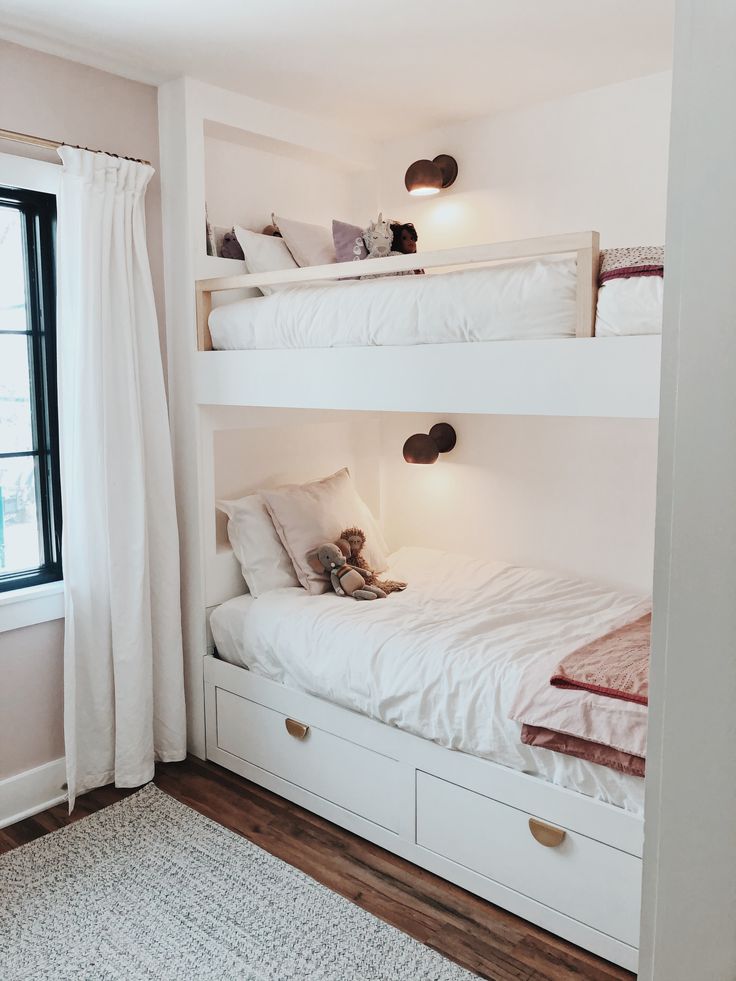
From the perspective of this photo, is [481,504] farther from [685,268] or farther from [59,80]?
[685,268]

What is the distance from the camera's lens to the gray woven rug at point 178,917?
2020mm

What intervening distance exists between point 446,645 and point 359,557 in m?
0.82

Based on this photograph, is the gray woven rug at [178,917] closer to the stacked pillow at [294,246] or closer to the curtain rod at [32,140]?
the stacked pillow at [294,246]

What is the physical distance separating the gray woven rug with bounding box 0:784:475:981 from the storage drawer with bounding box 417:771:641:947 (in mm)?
288

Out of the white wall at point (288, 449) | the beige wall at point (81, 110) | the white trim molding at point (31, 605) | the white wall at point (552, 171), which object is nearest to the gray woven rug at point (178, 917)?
the white trim molding at point (31, 605)

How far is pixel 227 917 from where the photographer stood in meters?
2.20

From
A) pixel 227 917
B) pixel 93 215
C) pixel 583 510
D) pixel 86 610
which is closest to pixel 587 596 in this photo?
pixel 583 510

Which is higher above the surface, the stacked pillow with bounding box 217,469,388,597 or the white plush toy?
the white plush toy

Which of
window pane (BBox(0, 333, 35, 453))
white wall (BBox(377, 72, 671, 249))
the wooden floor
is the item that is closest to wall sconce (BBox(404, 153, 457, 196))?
white wall (BBox(377, 72, 671, 249))

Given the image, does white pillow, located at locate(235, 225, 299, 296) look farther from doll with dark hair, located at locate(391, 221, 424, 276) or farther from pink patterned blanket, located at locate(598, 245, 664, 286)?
pink patterned blanket, located at locate(598, 245, 664, 286)

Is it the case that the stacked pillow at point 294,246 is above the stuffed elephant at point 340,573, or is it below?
above

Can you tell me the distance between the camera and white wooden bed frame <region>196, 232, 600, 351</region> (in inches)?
76.5

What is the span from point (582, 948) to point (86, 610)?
72.3 inches

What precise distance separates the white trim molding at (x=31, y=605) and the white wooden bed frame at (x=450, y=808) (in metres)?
0.60
